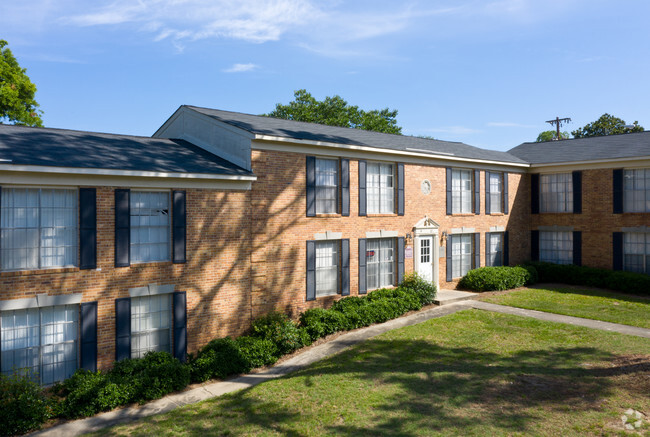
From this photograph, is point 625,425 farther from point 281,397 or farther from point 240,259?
point 240,259

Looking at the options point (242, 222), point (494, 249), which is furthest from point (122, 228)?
point (494, 249)

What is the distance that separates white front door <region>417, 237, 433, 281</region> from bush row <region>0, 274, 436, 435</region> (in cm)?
244

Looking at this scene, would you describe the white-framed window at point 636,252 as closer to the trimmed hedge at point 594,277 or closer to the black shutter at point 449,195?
the trimmed hedge at point 594,277

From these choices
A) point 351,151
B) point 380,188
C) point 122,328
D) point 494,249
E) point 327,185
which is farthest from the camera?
point 494,249

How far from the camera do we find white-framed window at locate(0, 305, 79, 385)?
1009 cm

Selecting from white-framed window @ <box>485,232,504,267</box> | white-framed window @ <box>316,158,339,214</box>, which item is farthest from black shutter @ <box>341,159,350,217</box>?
white-framed window @ <box>485,232,504,267</box>

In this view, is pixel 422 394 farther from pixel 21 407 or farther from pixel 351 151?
pixel 351 151

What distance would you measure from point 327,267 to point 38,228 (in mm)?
9124

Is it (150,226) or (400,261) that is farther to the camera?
(400,261)

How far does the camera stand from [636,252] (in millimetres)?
20562

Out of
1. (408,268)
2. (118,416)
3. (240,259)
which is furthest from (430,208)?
(118,416)

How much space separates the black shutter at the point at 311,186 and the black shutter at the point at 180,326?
5.25m

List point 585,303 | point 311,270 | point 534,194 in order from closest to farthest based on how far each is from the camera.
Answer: point 311,270, point 585,303, point 534,194

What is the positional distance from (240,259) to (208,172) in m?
2.87
